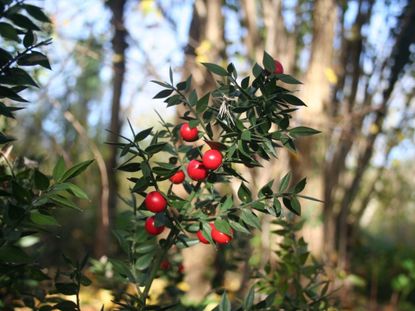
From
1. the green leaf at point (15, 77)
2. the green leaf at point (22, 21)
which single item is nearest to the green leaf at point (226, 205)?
the green leaf at point (15, 77)

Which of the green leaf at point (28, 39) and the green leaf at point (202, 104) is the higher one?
the green leaf at point (28, 39)

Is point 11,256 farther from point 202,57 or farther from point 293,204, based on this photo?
point 202,57

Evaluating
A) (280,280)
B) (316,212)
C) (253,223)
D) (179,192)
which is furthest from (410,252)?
(253,223)

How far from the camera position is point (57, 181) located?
1054 mm

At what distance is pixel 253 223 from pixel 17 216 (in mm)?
478

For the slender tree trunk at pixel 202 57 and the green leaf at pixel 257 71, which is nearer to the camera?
the green leaf at pixel 257 71

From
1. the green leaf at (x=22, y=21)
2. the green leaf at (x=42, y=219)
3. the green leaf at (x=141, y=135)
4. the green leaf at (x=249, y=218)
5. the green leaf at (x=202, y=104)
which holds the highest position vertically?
the green leaf at (x=22, y=21)

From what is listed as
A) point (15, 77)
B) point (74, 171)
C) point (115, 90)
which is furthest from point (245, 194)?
point (115, 90)

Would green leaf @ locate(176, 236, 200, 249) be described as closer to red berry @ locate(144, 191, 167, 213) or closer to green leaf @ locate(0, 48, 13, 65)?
red berry @ locate(144, 191, 167, 213)

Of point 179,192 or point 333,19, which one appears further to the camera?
point 333,19

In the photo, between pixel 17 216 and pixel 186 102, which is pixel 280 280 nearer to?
pixel 186 102

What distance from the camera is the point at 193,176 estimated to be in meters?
1.09

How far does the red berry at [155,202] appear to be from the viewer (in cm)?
105

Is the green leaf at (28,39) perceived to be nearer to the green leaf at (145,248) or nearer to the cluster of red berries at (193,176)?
the cluster of red berries at (193,176)
